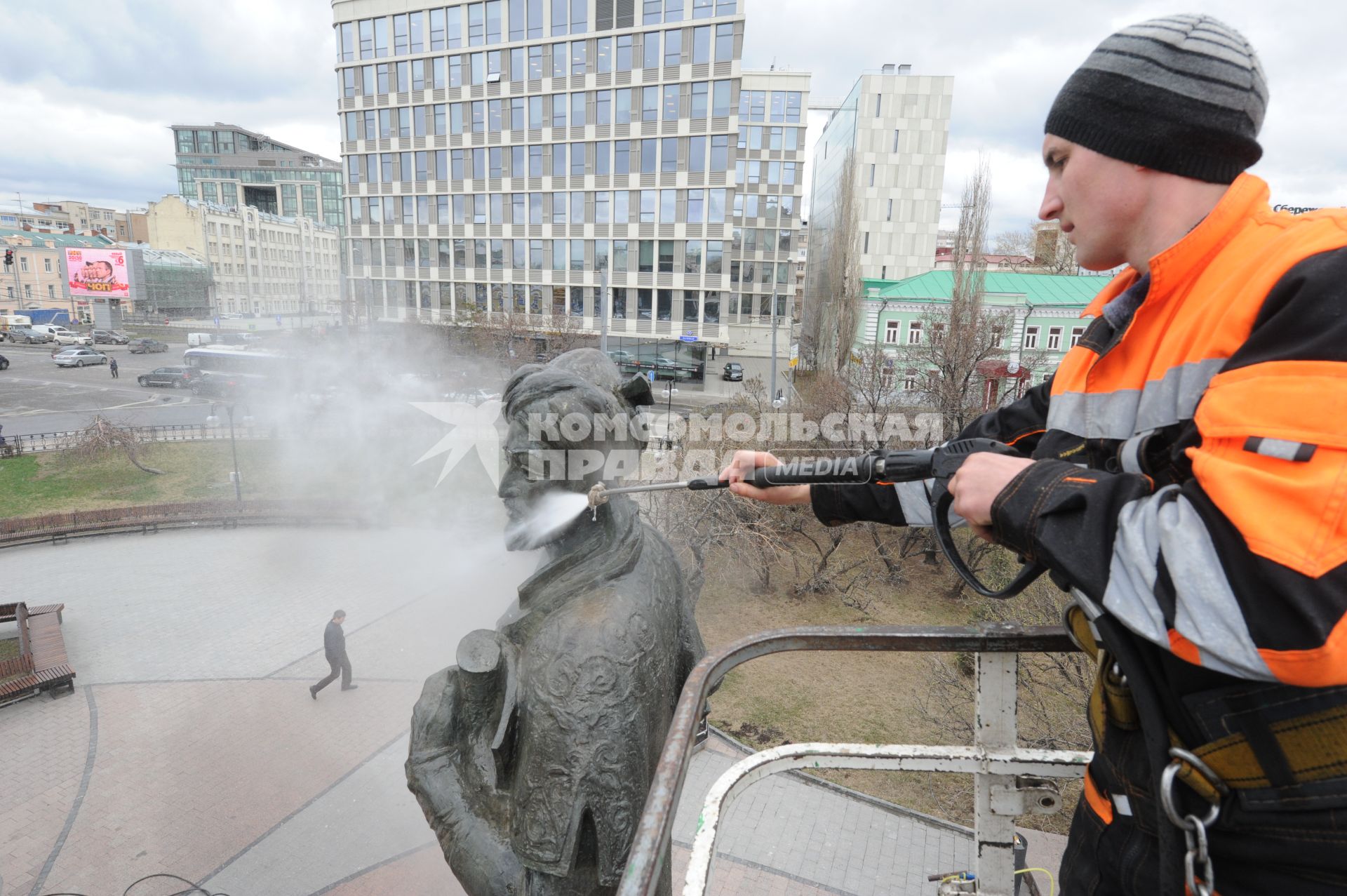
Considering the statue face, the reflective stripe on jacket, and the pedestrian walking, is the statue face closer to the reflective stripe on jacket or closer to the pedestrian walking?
the reflective stripe on jacket

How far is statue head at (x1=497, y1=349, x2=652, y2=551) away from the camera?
2621 mm

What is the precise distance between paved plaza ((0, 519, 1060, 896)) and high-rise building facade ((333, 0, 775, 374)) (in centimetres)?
2225

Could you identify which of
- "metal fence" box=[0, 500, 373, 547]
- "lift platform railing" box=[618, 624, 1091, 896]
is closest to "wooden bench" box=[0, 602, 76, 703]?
"metal fence" box=[0, 500, 373, 547]

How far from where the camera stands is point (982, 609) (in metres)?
13.0

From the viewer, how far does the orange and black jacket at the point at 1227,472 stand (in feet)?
3.36

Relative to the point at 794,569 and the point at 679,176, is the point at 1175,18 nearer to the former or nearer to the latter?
the point at 794,569

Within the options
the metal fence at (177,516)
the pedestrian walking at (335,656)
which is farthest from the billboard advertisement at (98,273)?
the pedestrian walking at (335,656)

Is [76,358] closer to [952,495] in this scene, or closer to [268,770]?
[268,770]

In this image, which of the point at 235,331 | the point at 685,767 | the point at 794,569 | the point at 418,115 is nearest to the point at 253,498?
the point at 794,569

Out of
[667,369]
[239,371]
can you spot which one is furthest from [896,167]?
[239,371]

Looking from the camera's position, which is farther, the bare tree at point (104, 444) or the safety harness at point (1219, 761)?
the bare tree at point (104, 444)

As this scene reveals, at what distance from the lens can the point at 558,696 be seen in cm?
226

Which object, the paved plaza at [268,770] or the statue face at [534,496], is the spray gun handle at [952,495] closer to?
the statue face at [534,496]

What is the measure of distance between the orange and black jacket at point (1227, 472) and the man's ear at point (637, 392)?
179 centimetres
